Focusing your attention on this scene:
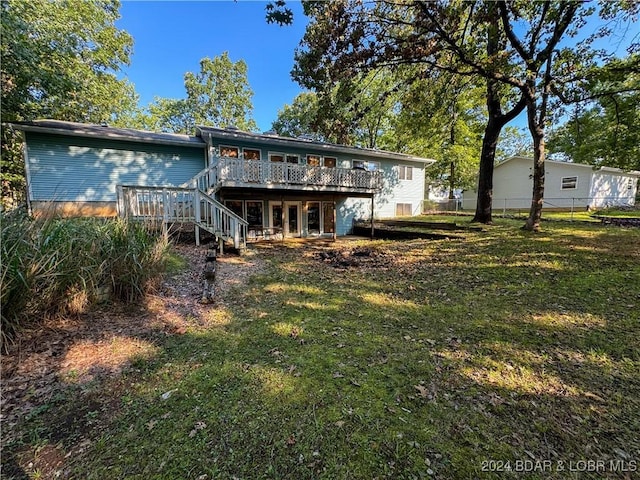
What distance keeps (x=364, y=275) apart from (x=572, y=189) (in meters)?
24.3

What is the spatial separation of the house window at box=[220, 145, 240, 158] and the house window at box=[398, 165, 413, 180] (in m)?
10.6

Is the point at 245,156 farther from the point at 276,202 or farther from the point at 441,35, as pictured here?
the point at 441,35

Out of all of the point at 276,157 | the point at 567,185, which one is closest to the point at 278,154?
the point at 276,157

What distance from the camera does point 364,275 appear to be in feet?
24.7

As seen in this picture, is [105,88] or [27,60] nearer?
[27,60]

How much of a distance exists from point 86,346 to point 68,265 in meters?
1.10

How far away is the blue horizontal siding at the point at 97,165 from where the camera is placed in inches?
425

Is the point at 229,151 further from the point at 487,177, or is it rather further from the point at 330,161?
the point at 487,177

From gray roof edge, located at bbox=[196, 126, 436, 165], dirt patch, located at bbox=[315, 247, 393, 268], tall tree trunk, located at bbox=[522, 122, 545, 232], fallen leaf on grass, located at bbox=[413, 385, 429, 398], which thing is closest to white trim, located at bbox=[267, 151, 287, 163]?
gray roof edge, located at bbox=[196, 126, 436, 165]

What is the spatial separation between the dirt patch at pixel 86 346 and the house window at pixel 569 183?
91.9 feet

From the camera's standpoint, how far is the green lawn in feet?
7.09

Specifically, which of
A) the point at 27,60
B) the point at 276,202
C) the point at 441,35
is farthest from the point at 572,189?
the point at 27,60

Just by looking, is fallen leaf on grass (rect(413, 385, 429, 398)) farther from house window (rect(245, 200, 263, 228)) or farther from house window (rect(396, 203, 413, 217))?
house window (rect(396, 203, 413, 217))

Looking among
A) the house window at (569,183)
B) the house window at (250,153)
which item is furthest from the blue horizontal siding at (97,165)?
the house window at (569,183)
